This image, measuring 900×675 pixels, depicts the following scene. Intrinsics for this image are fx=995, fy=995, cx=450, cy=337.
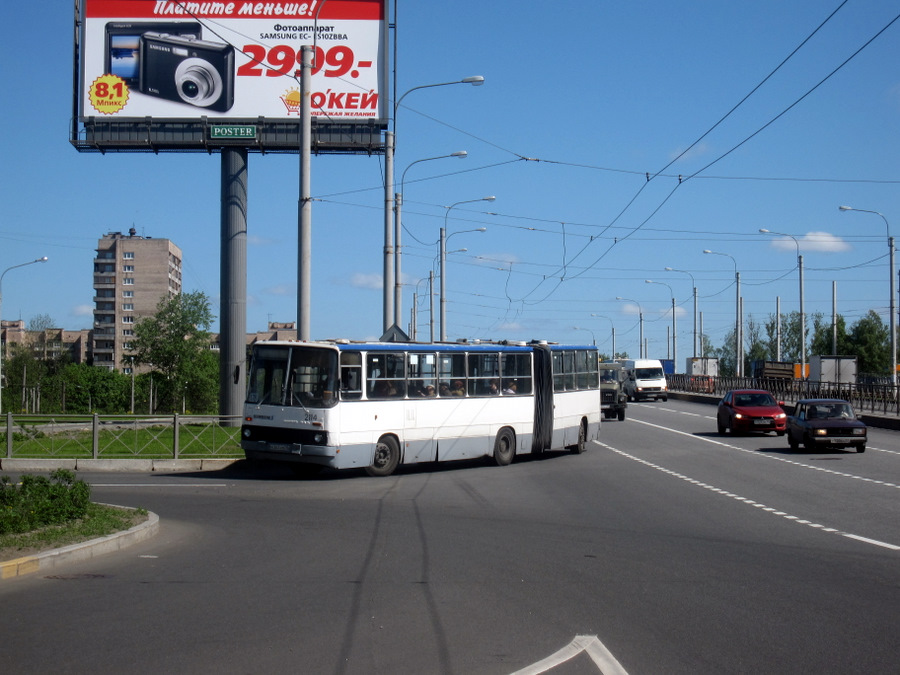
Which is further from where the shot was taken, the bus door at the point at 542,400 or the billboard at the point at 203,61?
the billboard at the point at 203,61

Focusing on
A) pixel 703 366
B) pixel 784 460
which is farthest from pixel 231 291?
pixel 703 366

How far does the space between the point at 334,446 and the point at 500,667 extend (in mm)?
13229

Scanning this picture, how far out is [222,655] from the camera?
21.4ft

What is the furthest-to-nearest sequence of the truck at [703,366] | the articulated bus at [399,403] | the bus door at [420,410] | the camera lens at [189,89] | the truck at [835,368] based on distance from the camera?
the truck at [703,366] → the truck at [835,368] → the camera lens at [189,89] → the bus door at [420,410] → the articulated bus at [399,403]

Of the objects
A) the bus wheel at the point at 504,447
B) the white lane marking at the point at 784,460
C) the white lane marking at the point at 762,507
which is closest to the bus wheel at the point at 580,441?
the white lane marking at the point at 762,507

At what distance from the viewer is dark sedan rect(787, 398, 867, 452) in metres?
26.0

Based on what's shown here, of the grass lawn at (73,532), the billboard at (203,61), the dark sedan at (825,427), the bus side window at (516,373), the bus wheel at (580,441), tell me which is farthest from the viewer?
the billboard at (203,61)

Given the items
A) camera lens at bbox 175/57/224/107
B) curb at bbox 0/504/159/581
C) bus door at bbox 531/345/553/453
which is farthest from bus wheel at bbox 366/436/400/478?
camera lens at bbox 175/57/224/107

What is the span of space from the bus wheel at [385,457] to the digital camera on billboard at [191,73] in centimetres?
1899

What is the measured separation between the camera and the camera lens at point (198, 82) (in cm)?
3541

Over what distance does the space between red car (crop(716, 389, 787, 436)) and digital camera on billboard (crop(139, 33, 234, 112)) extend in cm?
2033

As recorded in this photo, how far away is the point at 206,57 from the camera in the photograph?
35344 millimetres

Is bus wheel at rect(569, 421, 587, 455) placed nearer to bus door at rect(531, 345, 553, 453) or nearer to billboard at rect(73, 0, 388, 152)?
bus door at rect(531, 345, 553, 453)

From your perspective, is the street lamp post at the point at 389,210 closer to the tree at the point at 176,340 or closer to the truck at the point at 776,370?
the truck at the point at 776,370
